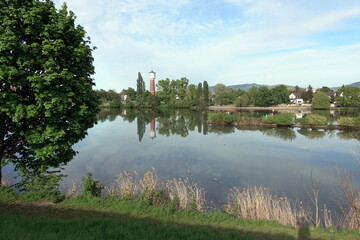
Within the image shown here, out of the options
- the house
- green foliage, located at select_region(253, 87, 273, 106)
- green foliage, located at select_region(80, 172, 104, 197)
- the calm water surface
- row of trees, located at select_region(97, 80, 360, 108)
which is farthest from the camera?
the house

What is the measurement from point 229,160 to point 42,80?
16547 mm

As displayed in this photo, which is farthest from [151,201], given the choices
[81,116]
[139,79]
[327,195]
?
[139,79]

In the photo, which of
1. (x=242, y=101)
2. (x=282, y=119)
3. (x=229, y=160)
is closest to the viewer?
(x=229, y=160)

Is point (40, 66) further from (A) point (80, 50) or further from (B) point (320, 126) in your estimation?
(B) point (320, 126)

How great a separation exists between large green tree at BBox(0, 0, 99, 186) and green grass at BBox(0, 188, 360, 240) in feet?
6.80

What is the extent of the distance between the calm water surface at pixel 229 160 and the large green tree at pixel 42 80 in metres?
6.43

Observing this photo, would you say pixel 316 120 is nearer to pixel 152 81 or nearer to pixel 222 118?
pixel 222 118

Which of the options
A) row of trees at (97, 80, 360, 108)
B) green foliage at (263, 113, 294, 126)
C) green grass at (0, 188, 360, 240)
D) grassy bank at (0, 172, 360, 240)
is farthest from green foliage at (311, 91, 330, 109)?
green grass at (0, 188, 360, 240)

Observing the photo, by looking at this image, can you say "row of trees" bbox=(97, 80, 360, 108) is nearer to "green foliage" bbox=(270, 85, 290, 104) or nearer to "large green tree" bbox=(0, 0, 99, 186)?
"green foliage" bbox=(270, 85, 290, 104)

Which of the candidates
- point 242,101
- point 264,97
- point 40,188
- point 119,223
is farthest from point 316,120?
point 242,101

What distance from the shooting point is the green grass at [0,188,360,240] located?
6.41m

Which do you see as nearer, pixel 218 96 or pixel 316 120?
pixel 316 120

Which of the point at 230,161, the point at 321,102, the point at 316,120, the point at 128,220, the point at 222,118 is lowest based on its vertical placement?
the point at 230,161

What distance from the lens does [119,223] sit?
23.8ft
